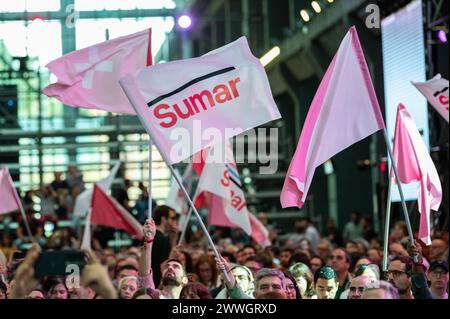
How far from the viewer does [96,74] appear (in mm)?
12344

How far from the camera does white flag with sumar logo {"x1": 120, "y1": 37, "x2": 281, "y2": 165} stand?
10133 mm

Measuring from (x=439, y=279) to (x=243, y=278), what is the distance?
1.56 meters

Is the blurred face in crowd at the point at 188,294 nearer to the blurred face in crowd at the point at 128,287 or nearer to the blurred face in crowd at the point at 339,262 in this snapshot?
the blurred face in crowd at the point at 128,287

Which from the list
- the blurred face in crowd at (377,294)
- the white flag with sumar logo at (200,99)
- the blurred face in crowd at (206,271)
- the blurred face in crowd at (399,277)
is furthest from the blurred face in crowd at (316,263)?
the blurred face in crowd at (377,294)

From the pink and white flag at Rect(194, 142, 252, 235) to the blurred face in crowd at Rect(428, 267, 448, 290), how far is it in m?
5.15

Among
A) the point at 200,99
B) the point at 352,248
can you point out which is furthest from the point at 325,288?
the point at 352,248

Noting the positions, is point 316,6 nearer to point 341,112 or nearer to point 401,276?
point 341,112

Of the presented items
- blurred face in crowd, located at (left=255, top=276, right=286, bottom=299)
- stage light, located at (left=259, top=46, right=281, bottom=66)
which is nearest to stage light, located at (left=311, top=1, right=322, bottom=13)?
stage light, located at (left=259, top=46, right=281, bottom=66)

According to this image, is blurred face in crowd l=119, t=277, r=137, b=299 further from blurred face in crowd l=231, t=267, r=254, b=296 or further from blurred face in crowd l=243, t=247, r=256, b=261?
blurred face in crowd l=243, t=247, r=256, b=261

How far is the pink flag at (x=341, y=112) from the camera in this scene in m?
10.4

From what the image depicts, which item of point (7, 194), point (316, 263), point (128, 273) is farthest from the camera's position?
point (7, 194)

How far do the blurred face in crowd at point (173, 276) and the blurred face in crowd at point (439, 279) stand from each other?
2.13 meters
